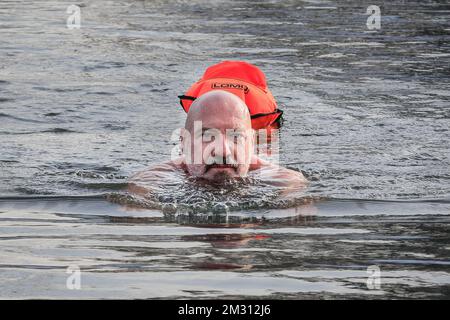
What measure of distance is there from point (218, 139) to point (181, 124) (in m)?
2.59

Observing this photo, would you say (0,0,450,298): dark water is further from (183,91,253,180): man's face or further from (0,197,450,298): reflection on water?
(183,91,253,180): man's face

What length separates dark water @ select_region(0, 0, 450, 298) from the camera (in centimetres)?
458

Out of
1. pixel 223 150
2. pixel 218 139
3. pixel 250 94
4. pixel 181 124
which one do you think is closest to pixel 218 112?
pixel 218 139

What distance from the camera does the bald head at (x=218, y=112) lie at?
6.68m

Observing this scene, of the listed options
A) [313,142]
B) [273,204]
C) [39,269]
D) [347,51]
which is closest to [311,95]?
[313,142]

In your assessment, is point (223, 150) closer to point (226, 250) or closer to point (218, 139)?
point (218, 139)

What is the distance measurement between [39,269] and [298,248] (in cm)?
124

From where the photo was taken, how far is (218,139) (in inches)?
254

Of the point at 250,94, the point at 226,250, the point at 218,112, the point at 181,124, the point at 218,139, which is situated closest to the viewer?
the point at 226,250

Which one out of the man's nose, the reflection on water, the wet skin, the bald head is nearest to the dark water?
the reflection on water

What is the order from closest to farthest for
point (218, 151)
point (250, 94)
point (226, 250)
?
1. point (226, 250)
2. point (218, 151)
3. point (250, 94)

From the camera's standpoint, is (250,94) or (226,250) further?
(250,94)

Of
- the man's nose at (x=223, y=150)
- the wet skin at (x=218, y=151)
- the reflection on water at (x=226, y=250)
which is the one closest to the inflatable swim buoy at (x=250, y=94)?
the wet skin at (x=218, y=151)

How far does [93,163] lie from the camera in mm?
7633
